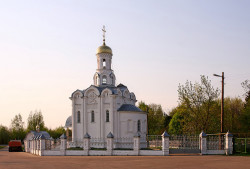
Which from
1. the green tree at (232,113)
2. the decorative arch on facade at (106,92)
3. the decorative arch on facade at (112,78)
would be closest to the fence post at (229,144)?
the decorative arch on facade at (106,92)

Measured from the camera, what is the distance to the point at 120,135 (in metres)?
33.1

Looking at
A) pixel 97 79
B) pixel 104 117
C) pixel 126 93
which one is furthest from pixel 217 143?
pixel 97 79

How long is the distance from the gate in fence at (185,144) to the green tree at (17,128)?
179ft

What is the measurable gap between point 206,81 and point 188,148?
12226 millimetres

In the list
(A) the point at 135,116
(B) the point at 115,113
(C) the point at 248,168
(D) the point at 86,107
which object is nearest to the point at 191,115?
(A) the point at 135,116

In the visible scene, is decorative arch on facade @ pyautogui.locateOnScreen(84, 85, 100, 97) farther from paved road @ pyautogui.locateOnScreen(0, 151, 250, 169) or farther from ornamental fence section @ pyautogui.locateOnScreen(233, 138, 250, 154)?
ornamental fence section @ pyautogui.locateOnScreen(233, 138, 250, 154)

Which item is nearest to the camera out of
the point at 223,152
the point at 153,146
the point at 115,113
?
the point at 223,152

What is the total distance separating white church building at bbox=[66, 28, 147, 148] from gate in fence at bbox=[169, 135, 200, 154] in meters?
5.69

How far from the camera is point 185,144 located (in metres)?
27.1

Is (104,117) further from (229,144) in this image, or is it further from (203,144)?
(229,144)

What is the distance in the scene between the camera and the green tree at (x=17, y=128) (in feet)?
243

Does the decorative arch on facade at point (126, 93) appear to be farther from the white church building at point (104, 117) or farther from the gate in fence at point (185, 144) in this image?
the gate in fence at point (185, 144)

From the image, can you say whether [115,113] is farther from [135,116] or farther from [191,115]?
[191,115]

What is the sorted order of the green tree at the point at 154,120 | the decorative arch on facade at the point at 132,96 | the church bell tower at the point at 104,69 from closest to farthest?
the church bell tower at the point at 104,69
the decorative arch on facade at the point at 132,96
the green tree at the point at 154,120
